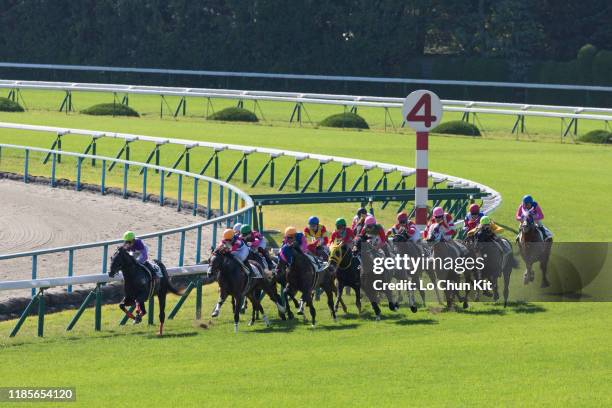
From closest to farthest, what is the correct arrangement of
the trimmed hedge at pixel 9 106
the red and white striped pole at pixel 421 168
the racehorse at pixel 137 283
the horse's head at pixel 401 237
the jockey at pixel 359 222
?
the racehorse at pixel 137 283 → the horse's head at pixel 401 237 → the red and white striped pole at pixel 421 168 → the jockey at pixel 359 222 → the trimmed hedge at pixel 9 106

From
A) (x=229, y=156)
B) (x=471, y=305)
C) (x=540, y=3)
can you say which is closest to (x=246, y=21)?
(x=540, y=3)

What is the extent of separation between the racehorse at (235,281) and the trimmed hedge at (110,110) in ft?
91.4

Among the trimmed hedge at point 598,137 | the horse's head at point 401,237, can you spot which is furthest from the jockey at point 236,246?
the trimmed hedge at point 598,137

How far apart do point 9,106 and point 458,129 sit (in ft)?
46.2

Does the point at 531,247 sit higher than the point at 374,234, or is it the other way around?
the point at 374,234

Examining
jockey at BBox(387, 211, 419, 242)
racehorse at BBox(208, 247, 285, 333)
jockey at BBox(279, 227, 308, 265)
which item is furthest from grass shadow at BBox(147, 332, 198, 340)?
jockey at BBox(387, 211, 419, 242)

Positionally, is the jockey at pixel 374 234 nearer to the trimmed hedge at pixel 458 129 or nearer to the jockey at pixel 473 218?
the jockey at pixel 473 218

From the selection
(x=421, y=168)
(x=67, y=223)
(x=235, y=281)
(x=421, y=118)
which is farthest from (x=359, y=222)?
(x=67, y=223)

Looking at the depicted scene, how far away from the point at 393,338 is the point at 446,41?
151ft

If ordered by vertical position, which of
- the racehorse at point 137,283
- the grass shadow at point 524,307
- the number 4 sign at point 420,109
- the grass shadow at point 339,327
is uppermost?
the number 4 sign at point 420,109

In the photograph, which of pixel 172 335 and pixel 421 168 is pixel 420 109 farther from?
pixel 172 335

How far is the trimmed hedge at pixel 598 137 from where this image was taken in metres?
37.9

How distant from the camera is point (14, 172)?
31234 mm

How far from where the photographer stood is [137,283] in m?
15.5
